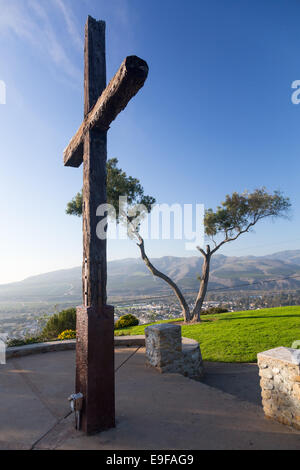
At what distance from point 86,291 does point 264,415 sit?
3018 millimetres

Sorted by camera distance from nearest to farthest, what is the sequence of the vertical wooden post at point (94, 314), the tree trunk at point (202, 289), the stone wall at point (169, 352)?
the vertical wooden post at point (94, 314) < the stone wall at point (169, 352) < the tree trunk at point (202, 289)

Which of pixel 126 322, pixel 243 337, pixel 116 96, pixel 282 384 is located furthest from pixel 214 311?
pixel 116 96

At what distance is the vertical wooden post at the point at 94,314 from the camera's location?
2.87 metres

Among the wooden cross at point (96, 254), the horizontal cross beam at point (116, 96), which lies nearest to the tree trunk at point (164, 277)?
the horizontal cross beam at point (116, 96)

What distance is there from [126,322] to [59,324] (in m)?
3.98

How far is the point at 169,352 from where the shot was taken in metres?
5.53

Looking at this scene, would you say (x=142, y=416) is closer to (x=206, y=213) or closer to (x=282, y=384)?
(x=282, y=384)

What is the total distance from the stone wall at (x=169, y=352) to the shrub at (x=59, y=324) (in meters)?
7.81

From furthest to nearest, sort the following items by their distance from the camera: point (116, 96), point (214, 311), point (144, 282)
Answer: point (144, 282)
point (214, 311)
point (116, 96)

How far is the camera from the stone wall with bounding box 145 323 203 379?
17.9ft

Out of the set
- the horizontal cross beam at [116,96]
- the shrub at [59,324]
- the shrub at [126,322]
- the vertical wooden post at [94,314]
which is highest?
the horizontal cross beam at [116,96]

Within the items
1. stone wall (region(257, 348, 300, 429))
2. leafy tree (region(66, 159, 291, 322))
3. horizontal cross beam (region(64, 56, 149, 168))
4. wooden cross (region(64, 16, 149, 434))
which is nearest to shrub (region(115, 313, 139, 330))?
leafy tree (region(66, 159, 291, 322))

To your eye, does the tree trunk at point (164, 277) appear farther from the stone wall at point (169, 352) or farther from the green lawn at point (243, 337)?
the stone wall at point (169, 352)

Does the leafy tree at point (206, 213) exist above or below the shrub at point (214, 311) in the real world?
above
